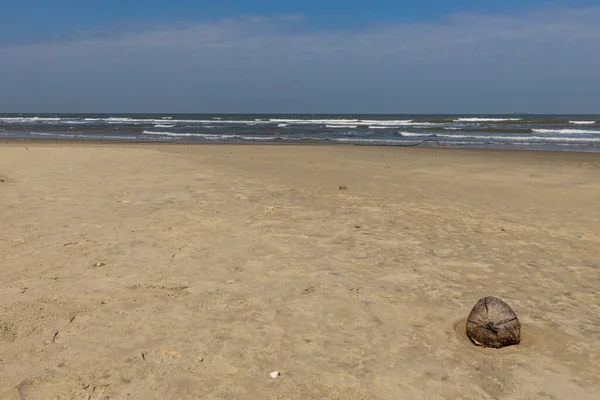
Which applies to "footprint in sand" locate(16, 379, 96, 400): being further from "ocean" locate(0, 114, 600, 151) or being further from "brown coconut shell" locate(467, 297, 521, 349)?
"ocean" locate(0, 114, 600, 151)

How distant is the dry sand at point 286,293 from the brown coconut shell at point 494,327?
0.26 ft

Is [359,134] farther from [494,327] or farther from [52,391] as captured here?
[52,391]

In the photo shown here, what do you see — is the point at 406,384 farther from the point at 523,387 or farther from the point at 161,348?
the point at 161,348

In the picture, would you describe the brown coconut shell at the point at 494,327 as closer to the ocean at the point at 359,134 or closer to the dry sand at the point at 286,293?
the dry sand at the point at 286,293

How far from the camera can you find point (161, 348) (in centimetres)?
316

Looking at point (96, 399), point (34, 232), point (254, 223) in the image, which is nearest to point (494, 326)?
point (96, 399)

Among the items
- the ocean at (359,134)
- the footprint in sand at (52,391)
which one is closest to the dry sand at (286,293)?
the footprint in sand at (52,391)

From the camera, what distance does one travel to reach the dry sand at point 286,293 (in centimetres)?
288

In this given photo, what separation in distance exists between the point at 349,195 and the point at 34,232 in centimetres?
526

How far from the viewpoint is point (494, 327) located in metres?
3.30

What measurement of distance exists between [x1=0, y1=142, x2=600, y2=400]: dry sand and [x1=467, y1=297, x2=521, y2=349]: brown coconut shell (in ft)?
0.26

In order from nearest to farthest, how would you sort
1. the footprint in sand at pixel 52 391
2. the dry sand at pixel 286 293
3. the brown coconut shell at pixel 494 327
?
the footprint in sand at pixel 52 391, the dry sand at pixel 286 293, the brown coconut shell at pixel 494 327

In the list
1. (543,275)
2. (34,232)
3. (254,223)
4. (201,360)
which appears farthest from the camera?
(254,223)

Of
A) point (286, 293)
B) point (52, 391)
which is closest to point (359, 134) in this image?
point (286, 293)
